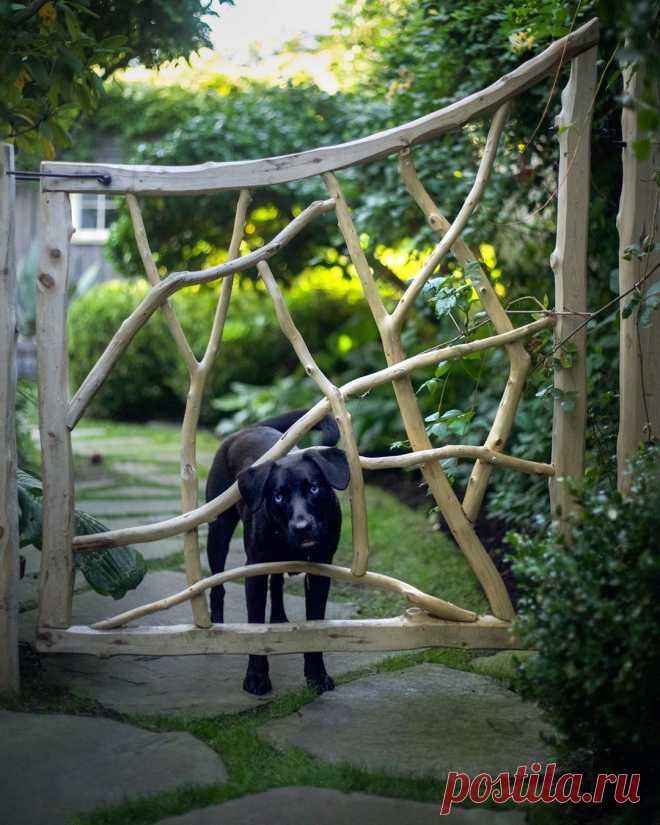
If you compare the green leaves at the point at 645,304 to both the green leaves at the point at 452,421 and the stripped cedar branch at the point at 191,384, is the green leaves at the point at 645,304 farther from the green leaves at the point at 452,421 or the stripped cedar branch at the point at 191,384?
the stripped cedar branch at the point at 191,384

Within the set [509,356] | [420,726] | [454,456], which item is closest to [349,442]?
[454,456]

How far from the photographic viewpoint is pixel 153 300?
2811 millimetres

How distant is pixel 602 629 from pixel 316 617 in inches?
50.3

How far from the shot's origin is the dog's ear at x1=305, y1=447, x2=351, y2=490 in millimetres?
2777

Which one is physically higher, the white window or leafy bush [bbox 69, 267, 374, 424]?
the white window

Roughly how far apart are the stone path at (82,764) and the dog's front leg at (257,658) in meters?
0.44

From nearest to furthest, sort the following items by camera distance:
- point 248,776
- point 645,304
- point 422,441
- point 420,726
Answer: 1. point 248,776
2. point 645,304
3. point 420,726
4. point 422,441

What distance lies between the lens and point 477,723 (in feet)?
8.73

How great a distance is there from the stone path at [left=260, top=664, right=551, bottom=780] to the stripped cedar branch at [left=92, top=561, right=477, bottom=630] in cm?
27

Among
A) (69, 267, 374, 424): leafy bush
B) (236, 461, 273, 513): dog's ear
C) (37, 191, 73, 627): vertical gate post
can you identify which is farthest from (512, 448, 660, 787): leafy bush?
(69, 267, 374, 424): leafy bush

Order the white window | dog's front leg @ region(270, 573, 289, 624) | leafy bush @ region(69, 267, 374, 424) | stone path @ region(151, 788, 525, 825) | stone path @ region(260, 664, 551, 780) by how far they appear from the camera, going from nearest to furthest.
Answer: stone path @ region(151, 788, 525, 825)
stone path @ region(260, 664, 551, 780)
dog's front leg @ region(270, 573, 289, 624)
leafy bush @ region(69, 267, 374, 424)
the white window

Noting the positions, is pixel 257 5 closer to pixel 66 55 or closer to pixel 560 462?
pixel 66 55

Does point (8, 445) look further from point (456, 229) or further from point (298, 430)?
point (456, 229)

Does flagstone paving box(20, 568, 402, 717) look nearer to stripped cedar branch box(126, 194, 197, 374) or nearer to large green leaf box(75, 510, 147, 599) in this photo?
large green leaf box(75, 510, 147, 599)
